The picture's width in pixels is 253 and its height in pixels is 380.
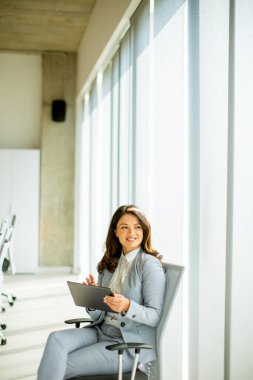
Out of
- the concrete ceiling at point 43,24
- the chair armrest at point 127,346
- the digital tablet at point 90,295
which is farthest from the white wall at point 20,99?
the chair armrest at point 127,346

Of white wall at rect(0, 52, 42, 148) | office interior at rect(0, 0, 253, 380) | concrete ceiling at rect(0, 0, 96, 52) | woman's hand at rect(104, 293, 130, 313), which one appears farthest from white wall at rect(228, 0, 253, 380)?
white wall at rect(0, 52, 42, 148)

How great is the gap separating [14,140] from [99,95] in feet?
9.36

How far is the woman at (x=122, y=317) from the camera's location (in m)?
2.57

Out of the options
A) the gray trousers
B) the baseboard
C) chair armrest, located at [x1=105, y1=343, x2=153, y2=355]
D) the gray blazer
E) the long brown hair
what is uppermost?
the long brown hair

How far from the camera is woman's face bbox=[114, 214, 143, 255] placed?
2840mm

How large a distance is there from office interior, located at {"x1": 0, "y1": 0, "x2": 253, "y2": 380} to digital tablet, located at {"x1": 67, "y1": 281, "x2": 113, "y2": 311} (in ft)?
2.22

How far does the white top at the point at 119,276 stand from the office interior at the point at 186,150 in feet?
1.61

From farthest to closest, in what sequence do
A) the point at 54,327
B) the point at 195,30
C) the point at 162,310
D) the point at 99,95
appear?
the point at 99,95
the point at 54,327
the point at 195,30
the point at 162,310

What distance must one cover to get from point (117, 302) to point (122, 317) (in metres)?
0.18

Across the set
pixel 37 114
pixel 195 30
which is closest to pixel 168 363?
pixel 195 30

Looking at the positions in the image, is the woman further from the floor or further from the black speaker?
the black speaker

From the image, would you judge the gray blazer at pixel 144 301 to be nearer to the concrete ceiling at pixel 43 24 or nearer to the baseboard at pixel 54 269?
the concrete ceiling at pixel 43 24

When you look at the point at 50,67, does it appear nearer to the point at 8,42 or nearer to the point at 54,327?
the point at 8,42

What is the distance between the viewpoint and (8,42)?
9969mm
